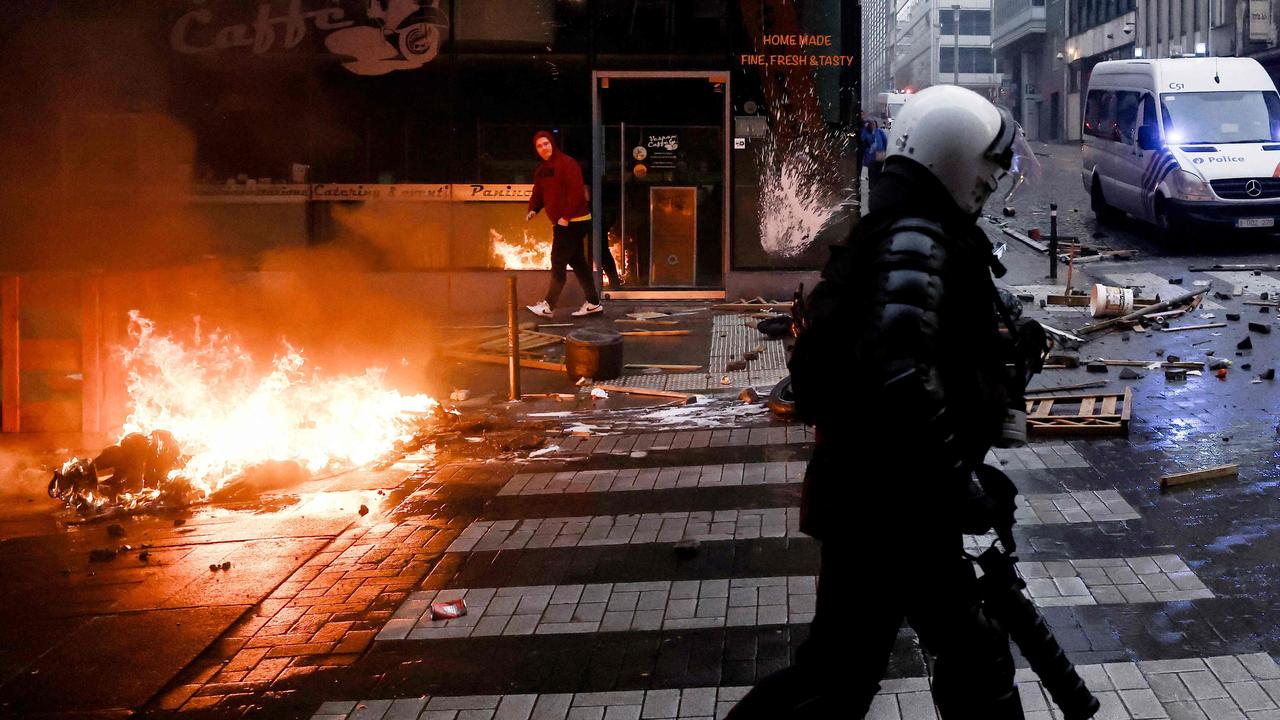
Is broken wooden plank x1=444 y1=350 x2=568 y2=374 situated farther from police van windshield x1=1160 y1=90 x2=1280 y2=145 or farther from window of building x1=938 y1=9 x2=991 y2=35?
window of building x1=938 y1=9 x2=991 y2=35

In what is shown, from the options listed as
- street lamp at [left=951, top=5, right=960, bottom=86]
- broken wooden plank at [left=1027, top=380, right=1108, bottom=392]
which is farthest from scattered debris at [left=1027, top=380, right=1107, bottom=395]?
street lamp at [left=951, top=5, right=960, bottom=86]

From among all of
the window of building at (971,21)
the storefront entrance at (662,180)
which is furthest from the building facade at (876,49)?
the storefront entrance at (662,180)

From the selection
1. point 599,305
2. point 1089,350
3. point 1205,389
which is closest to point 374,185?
point 599,305

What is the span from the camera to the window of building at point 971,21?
95081 millimetres

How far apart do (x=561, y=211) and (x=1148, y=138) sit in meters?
9.17

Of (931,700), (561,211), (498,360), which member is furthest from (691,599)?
(561,211)

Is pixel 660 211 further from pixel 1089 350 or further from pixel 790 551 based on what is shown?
pixel 790 551

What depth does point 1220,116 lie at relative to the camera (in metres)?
18.5

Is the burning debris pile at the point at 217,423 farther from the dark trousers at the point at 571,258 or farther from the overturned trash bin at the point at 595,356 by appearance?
the dark trousers at the point at 571,258

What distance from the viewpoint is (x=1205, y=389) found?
9703 mm

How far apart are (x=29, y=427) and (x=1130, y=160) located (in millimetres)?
15676

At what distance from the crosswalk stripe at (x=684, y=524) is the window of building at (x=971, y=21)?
93.6 m

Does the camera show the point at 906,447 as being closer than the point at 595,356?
Yes

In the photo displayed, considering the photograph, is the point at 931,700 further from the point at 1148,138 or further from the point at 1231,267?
the point at 1148,138
